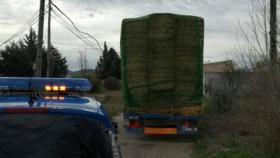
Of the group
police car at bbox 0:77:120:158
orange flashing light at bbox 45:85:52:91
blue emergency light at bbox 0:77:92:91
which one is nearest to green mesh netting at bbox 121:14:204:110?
blue emergency light at bbox 0:77:92:91

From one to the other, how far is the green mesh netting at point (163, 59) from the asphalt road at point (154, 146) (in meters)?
1.03

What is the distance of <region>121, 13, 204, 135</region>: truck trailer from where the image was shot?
16.2 meters

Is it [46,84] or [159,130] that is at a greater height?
[46,84]

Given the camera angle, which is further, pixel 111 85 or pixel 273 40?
pixel 111 85

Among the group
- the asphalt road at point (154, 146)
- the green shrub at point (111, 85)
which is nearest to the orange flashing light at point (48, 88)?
the asphalt road at point (154, 146)

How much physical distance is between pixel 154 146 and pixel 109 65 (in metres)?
61.3

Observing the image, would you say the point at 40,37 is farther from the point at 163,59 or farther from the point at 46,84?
the point at 46,84

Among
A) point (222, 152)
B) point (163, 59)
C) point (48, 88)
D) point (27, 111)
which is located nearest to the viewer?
point (27, 111)

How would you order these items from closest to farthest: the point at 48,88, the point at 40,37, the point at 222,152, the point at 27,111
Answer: the point at 27,111
the point at 48,88
the point at 222,152
the point at 40,37

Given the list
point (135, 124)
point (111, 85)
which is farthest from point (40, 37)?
point (111, 85)

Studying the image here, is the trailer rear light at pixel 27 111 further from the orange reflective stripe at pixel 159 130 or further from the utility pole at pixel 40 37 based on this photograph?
the utility pole at pixel 40 37

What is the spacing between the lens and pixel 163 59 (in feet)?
53.7

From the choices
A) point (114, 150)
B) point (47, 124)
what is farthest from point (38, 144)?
point (114, 150)

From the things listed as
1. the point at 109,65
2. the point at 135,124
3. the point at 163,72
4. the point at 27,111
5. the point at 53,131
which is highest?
the point at 109,65
